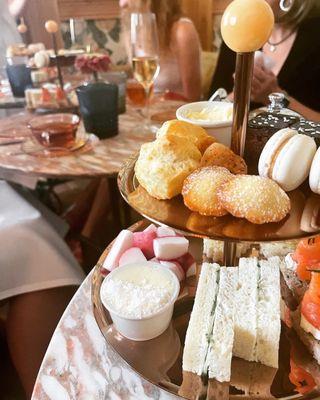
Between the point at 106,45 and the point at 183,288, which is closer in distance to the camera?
the point at 183,288

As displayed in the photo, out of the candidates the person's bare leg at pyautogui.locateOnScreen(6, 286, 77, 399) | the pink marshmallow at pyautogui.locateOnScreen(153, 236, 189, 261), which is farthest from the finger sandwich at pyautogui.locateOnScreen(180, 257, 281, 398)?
the person's bare leg at pyautogui.locateOnScreen(6, 286, 77, 399)

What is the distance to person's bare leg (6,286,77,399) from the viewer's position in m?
1.14

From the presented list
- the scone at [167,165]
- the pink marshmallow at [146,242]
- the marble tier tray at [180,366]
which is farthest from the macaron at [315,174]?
the pink marshmallow at [146,242]

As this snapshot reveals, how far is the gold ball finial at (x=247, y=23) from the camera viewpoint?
457 millimetres

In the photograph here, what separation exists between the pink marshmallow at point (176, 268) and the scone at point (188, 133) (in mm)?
250

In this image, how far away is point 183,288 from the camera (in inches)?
29.4

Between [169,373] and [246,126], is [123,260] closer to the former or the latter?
[169,373]

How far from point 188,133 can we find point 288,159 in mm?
153

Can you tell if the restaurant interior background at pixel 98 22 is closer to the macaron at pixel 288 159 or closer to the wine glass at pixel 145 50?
the wine glass at pixel 145 50

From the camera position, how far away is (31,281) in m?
1.11

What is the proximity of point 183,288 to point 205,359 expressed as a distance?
0.19 m

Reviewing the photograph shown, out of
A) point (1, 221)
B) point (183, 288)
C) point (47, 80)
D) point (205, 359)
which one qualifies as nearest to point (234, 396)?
point (205, 359)

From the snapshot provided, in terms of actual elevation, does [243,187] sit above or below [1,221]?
above

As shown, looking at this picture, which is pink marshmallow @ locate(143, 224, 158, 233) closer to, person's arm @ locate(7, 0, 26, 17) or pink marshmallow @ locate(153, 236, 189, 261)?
pink marshmallow @ locate(153, 236, 189, 261)
